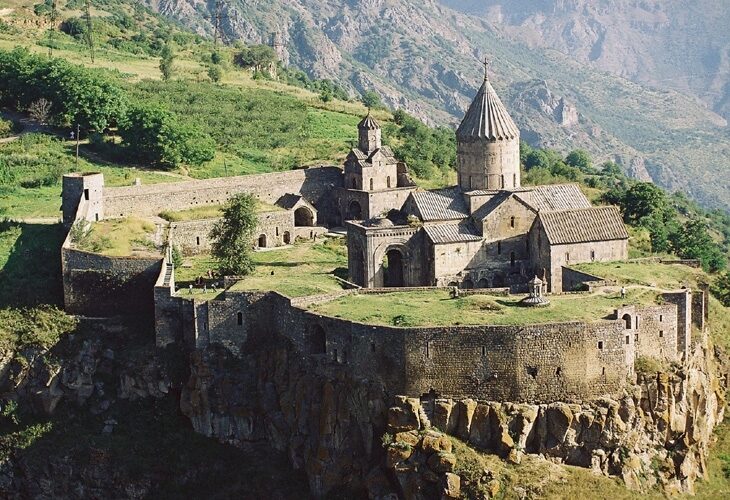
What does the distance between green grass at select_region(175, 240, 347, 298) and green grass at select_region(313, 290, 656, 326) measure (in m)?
2.42

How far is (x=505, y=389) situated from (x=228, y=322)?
10833 millimetres

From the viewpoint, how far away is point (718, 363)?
163ft

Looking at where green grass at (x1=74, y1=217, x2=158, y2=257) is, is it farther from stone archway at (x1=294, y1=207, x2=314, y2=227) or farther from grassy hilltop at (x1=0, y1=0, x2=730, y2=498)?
stone archway at (x1=294, y1=207, x2=314, y2=227)

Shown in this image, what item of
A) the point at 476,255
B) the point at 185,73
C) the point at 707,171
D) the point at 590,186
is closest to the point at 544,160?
the point at 590,186

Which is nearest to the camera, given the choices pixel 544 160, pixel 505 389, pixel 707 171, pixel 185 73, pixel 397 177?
pixel 505 389

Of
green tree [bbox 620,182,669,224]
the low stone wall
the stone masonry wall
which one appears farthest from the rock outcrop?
green tree [bbox 620,182,669,224]

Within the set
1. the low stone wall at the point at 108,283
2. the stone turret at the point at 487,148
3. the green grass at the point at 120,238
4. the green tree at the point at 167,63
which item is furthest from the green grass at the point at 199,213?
the green tree at the point at 167,63

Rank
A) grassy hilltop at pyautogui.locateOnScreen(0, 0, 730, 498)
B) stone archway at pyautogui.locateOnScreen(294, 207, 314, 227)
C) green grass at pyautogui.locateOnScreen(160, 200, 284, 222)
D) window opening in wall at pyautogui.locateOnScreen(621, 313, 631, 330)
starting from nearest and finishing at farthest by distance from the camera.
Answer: window opening in wall at pyautogui.locateOnScreen(621, 313, 631, 330), grassy hilltop at pyautogui.locateOnScreen(0, 0, 730, 498), green grass at pyautogui.locateOnScreen(160, 200, 284, 222), stone archway at pyautogui.locateOnScreen(294, 207, 314, 227)

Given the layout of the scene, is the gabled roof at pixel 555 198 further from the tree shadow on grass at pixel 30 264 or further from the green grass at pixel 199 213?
the tree shadow on grass at pixel 30 264

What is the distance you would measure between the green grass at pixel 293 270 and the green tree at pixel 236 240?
0.71 meters

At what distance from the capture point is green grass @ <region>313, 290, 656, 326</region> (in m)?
43.4

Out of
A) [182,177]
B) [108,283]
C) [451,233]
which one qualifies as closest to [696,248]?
[451,233]

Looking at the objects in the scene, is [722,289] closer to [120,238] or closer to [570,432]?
[570,432]

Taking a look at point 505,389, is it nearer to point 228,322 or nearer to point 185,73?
point 228,322
